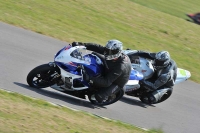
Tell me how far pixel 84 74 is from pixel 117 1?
50.0ft

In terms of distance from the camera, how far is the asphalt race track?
8641mm

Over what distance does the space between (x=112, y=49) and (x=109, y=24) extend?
10.2 m

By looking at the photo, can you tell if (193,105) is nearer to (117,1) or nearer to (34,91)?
(34,91)

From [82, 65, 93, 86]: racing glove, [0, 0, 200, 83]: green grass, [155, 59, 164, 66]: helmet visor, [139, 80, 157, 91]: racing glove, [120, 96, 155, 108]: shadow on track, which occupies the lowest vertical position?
[120, 96, 155, 108]: shadow on track

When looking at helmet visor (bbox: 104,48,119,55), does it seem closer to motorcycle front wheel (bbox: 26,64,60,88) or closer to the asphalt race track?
motorcycle front wheel (bbox: 26,64,60,88)

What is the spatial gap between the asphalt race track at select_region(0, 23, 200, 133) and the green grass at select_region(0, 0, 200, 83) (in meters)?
1.50

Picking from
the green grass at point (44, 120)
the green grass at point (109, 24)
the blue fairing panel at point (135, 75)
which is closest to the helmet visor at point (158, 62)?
the blue fairing panel at point (135, 75)

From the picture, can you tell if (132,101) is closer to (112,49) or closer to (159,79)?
(159,79)

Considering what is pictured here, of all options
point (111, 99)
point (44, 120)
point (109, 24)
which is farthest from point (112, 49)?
point (109, 24)

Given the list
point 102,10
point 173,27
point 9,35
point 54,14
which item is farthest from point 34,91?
point 173,27

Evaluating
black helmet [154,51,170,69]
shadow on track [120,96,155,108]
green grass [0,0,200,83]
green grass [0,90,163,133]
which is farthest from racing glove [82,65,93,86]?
green grass [0,0,200,83]

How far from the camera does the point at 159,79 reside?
399 inches

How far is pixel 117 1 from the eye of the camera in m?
23.3

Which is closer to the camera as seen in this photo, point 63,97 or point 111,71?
point 111,71
